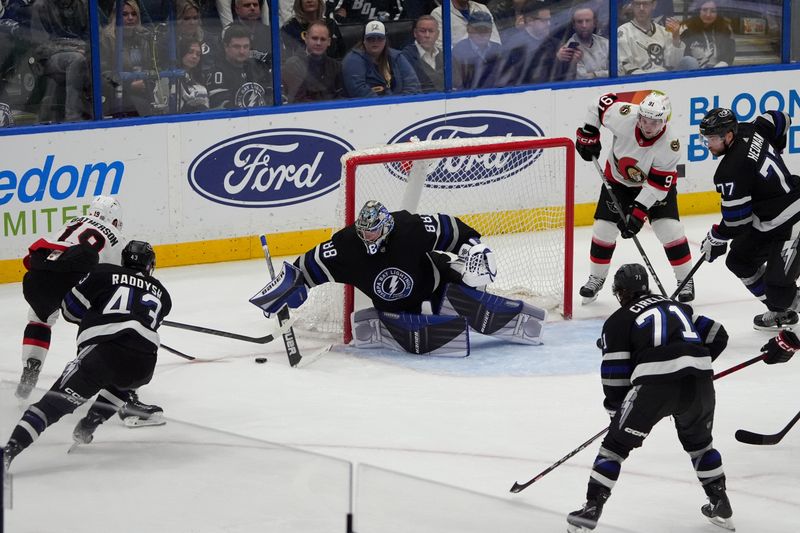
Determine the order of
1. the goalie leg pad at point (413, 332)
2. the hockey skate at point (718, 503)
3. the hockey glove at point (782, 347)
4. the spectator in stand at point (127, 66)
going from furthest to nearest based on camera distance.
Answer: the spectator in stand at point (127, 66)
the goalie leg pad at point (413, 332)
the hockey glove at point (782, 347)
the hockey skate at point (718, 503)

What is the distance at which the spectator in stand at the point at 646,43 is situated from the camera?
26.8 feet

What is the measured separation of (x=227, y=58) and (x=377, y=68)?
0.82 metres

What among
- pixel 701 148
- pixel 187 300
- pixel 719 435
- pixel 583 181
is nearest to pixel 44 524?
pixel 719 435

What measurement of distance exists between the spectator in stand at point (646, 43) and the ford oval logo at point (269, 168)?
5.85ft

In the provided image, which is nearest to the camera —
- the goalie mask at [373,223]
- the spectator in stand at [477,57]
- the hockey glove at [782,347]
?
the hockey glove at [782,347]

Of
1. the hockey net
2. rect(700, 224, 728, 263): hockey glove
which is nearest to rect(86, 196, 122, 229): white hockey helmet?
the hockey net

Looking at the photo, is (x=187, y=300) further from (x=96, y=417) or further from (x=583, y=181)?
(x=96, y=417)

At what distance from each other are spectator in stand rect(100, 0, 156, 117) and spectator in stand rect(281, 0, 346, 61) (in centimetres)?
72

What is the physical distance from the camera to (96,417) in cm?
348

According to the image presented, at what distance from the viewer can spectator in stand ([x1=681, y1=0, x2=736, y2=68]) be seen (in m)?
8.36

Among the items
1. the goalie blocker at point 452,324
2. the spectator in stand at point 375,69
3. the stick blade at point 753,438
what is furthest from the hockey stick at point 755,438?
the spectator in stand at point 375,69

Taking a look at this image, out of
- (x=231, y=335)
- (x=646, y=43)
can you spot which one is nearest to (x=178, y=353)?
(x=231, y=335)

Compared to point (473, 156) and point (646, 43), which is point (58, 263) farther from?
point (646, 43)

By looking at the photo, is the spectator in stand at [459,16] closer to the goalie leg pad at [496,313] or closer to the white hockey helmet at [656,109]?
the white hockey helmet at [656,109]
